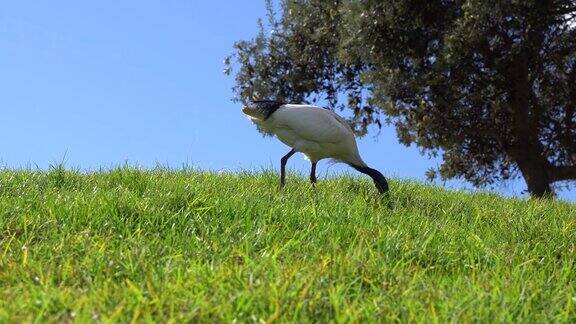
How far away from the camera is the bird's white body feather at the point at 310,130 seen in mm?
11930

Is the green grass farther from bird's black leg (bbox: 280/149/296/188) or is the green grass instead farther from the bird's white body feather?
the bird's white body feather

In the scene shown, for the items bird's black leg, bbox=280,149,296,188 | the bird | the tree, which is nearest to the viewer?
bird's black leg, bbox=280,149,296,188

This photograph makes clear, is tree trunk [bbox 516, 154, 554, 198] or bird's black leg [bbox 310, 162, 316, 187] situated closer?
bird's black leg [bbox 310, 162, 316, 187]

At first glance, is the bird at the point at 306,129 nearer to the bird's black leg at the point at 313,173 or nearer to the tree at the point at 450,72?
the bird's black leg at the point at 313,173

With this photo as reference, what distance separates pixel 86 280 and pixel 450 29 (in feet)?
→ 41.8

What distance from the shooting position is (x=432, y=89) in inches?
699

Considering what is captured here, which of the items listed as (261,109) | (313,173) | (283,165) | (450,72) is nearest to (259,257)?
(283,165)

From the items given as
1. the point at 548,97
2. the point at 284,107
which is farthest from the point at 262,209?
the point at 548,97

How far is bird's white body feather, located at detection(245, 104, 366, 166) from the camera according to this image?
11.9 metres

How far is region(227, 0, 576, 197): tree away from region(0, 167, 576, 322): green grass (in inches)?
298

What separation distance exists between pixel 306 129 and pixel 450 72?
685 centimetres

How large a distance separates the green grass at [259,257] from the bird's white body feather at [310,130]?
2.26 m

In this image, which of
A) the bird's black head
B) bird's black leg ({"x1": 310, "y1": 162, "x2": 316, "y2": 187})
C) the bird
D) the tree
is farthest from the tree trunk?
the bird's black head

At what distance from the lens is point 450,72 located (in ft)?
58.0
